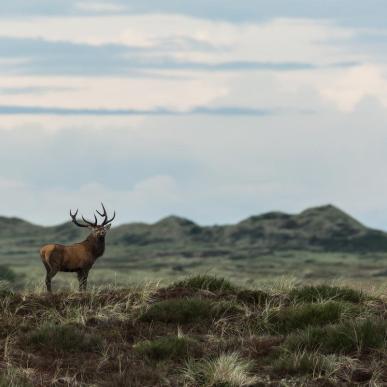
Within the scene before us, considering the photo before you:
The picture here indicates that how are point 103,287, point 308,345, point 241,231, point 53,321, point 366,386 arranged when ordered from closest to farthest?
1. point 366,386
2. point 308,345
3. point 53,321
4. point 103,287
5. point 241,231

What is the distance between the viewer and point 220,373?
12.7m

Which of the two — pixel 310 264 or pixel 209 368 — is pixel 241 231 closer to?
pixel 310 264

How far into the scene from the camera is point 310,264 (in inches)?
3501

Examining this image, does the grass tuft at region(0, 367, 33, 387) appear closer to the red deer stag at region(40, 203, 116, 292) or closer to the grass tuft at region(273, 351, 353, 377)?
the grass tuft at region(273, 351, 353, 377)

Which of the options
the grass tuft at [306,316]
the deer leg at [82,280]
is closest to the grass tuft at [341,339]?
the grass tuft at [306,316]

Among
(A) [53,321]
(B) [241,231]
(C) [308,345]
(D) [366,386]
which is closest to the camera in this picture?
(D) [366,386]

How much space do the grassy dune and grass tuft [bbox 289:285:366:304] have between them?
0.03 m

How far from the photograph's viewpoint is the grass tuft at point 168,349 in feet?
46.1

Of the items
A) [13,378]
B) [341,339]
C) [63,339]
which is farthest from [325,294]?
[13,378]

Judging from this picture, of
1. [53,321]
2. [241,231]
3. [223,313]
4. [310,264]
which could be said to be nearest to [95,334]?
[53,321]

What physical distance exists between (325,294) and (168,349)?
4991 millimetres

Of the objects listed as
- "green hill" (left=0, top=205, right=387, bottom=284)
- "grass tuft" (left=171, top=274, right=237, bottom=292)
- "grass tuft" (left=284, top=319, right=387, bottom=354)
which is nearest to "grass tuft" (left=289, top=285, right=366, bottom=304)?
"grass tuft" (left=171, top=274, right=237, bottom=292)

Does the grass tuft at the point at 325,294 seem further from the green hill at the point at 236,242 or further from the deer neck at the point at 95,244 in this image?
the green hill at the point at 236,242

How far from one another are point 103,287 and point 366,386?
22.1 feet
